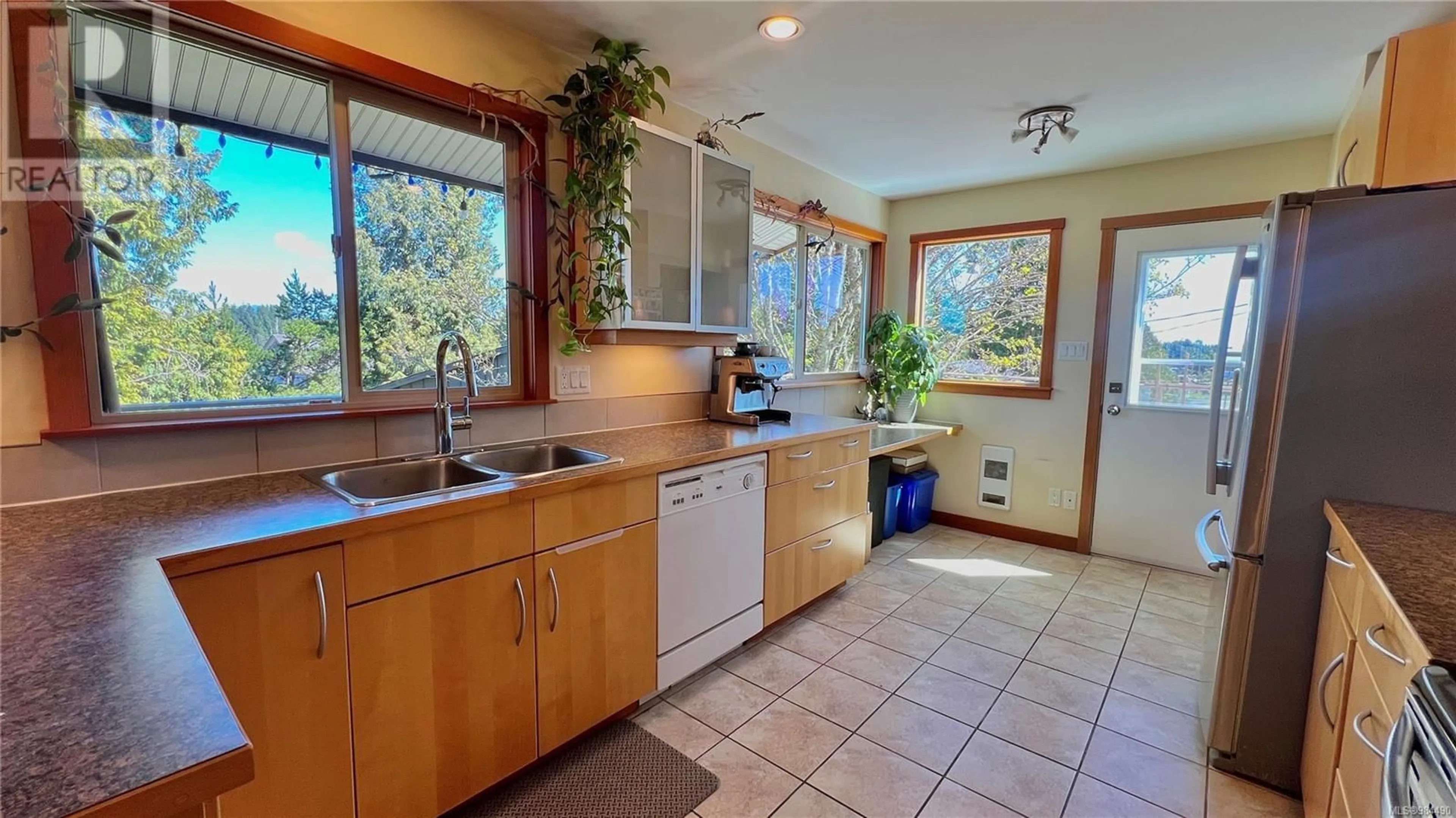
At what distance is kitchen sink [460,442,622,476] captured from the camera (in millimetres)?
1855

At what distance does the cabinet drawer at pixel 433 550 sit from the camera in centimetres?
124

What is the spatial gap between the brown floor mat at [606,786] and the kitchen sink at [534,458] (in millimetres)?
900

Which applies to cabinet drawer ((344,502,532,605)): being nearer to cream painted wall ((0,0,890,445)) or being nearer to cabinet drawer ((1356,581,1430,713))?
cream painted wall ((0,0,890,445))

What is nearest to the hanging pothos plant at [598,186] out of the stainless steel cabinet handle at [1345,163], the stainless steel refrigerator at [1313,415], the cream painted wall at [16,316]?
the cream painted wall at [16,316]

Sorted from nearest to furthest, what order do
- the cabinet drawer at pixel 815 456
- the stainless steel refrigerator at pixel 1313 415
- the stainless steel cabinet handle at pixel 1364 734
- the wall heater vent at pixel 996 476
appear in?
the stainless steel cabinet handle at pixel 1364 734, the stainless steel refrigerator at pixel 1313 415, the cabinet drawer at pixel 815 456, the wall heater vent at pixel 996 476

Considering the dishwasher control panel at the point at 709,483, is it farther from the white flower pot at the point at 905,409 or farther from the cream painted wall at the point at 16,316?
the white flower pot at the point at 905,409

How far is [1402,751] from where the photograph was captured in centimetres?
79

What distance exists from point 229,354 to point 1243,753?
125 inches

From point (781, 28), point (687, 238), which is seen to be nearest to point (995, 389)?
point (687, 238)

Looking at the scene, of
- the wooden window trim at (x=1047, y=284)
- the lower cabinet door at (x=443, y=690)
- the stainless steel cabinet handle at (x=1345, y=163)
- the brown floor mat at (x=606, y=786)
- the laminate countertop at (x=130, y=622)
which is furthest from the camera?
the wooden window trim at (x=1047, y=284)

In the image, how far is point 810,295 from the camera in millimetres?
3684

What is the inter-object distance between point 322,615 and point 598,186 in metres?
1.52

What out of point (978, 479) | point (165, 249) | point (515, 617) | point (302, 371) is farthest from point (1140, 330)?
point (165, 249)

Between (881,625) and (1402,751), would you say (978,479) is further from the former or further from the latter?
(1402,751)
